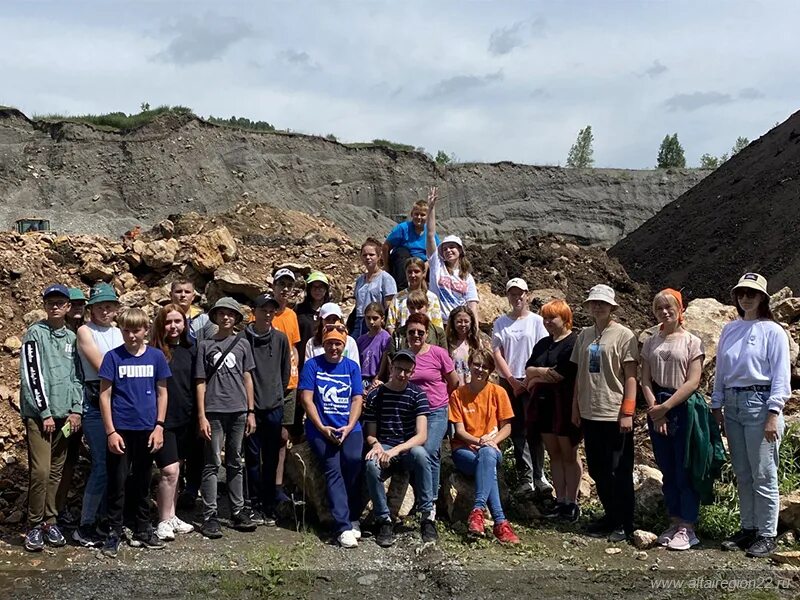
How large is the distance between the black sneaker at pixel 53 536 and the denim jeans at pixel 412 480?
7.54ft

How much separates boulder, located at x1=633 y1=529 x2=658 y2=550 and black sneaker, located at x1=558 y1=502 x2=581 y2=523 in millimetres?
603

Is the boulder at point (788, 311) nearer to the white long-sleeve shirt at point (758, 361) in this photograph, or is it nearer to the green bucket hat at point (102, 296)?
the white long-sleeve shirt at point (758, 361)

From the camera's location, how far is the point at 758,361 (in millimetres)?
5578

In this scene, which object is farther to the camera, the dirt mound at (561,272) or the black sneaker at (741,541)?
the dirt mound at (561,272)

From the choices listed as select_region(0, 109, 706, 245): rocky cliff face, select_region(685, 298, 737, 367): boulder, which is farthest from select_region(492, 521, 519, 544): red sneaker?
select_region(0, 109, 706, 245): rocky cliff face

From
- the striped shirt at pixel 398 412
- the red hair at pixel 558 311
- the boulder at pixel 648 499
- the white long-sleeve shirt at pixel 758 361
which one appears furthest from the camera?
the boulder at pixel 648 499

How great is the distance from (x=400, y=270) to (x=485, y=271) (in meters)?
7.29

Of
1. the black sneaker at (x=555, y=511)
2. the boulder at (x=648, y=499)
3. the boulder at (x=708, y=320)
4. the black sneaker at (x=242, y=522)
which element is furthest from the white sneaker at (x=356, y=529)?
the boulder at (x=708, y=320)

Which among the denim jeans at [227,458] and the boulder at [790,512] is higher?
the denim jeans at [227,458]

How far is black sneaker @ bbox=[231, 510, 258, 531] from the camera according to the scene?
6.03m

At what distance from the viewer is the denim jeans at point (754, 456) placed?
5.55 meters

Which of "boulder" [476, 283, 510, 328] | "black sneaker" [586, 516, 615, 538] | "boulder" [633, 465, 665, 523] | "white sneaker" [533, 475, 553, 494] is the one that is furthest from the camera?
"boulder" [476, 283, 510, 328]

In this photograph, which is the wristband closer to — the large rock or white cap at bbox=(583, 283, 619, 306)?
white cap at bbox=(583, 283, 619, 306)

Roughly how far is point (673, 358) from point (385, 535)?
100.0 inches
